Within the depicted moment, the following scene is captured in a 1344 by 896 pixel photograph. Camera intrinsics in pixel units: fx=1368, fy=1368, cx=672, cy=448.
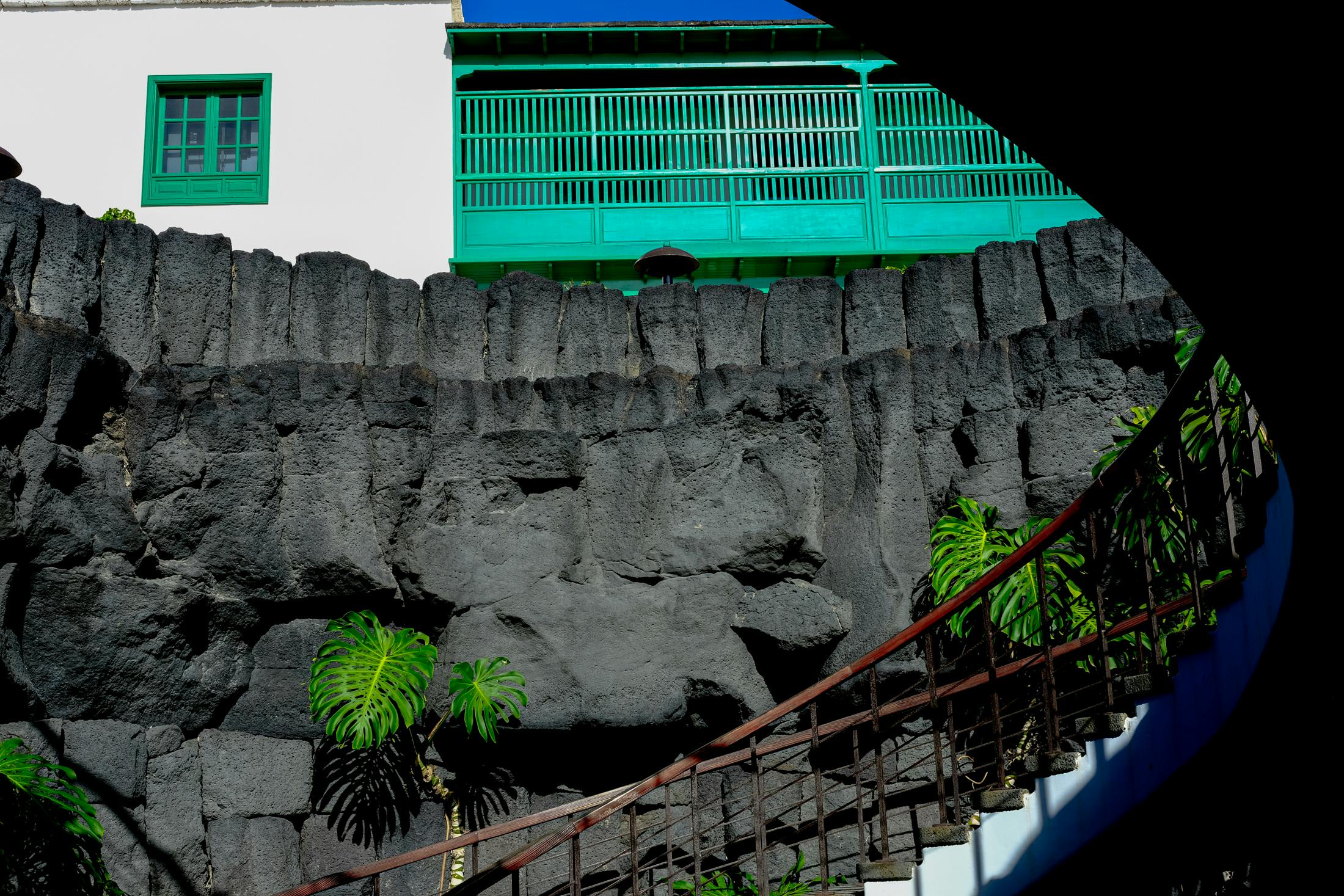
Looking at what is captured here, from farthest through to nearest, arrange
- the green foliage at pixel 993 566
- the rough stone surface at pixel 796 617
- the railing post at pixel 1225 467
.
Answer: the rough stone surface at pixel 796 617 → the green foliage at pixel 993 566 → the railing post at pixel 1225 467

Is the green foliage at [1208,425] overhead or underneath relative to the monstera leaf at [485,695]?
overhead

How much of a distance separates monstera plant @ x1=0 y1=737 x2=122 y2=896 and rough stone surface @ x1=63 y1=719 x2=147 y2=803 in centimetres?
25

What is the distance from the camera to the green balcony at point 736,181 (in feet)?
37.2

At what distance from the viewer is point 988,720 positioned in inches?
217

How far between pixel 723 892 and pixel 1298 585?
4.24m

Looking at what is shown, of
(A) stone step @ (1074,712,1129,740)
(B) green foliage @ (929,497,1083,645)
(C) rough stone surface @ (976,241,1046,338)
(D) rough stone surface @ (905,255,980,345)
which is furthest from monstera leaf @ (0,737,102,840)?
(C) rough stone surface @ (976,241,1046,338)

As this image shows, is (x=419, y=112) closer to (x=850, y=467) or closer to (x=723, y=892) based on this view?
(x=850, y=467)

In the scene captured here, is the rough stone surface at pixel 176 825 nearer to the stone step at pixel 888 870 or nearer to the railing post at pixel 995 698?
the stone step at pixel 888 870

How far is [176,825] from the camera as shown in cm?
714

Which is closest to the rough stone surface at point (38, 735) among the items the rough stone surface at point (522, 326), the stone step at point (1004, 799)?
the rough stone surface at point (522, 326)

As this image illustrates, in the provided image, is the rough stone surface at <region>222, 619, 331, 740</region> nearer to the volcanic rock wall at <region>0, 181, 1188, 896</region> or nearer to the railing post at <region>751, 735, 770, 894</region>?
the volcanic rock wall at <region>0, 181, 1188, 896</region>

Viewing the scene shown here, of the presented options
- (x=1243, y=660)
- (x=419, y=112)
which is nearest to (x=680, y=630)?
(x=1243, y=660)

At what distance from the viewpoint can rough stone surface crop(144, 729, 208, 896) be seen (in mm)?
7039

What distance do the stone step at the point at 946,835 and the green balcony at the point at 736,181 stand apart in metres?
6.62
